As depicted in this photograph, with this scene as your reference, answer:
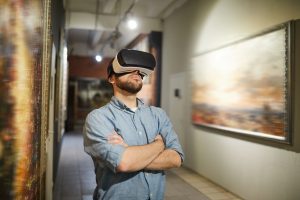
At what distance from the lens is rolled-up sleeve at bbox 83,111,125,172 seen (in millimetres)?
1416

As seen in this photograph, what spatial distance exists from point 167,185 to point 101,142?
3.19m

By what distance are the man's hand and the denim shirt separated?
0.02m

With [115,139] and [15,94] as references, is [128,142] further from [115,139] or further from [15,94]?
[15,94]

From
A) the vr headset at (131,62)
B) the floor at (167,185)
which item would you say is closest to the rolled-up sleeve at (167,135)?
the vr headset at (131,62)

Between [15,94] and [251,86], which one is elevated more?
[251,86]

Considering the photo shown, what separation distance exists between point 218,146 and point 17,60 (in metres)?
3.79

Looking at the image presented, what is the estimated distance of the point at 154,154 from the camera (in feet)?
5.00

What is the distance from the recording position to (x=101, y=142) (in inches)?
57.6

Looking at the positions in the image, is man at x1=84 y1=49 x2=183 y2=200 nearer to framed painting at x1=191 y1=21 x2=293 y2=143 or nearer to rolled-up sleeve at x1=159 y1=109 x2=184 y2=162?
rolled-up sleeve at x1=159 y1=109 x2=184 y2=162

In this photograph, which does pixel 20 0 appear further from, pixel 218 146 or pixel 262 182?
pixel 218 146

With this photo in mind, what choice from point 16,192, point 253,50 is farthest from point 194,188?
point 16,192

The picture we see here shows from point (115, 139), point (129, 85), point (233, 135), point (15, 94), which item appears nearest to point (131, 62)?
point (129, 85)

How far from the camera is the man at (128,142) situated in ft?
4.78

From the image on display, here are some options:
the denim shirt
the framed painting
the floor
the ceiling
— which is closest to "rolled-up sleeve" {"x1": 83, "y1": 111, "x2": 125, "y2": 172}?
the denim shirt
